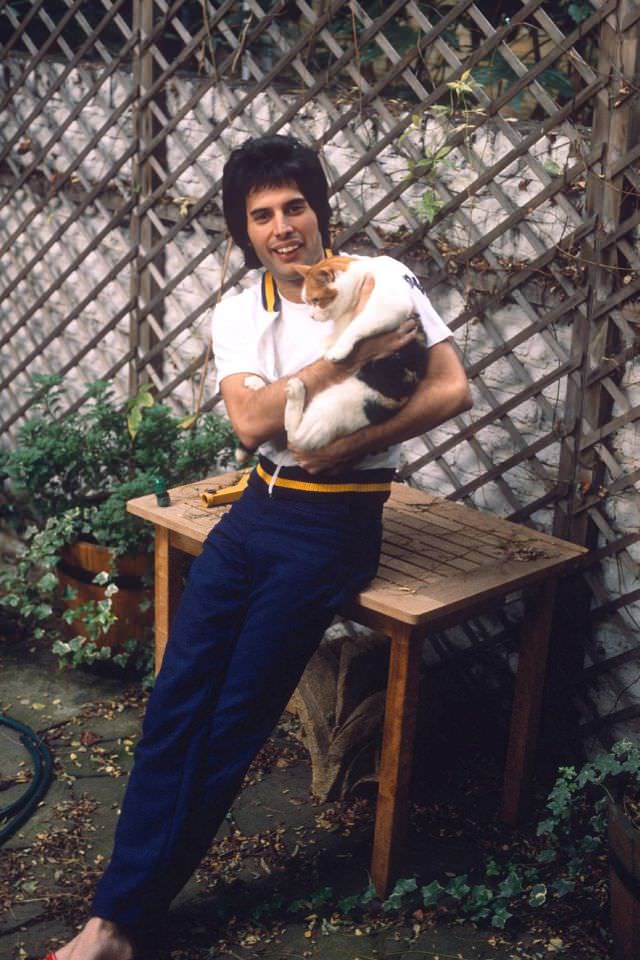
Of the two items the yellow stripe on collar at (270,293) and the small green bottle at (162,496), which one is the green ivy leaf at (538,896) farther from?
the yellow stripe on collar at (270,293)

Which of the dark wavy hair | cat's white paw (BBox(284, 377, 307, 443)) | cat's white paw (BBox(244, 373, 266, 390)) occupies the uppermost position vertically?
the dark wavy hair

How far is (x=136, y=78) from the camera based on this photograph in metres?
4.04

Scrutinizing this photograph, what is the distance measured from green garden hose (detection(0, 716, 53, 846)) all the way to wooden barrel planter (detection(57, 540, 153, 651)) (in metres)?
0.45

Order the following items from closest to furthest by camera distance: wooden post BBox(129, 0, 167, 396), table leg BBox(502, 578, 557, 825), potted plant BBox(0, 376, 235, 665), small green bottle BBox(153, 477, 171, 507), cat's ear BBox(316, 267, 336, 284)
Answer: cat's ear BBox(316, 267, 336, 284) → table leg BBox(502, 578, 557, 825) → small green bottle BBox(153, 477, 171, 507) → potted plant BBox(0, 376, 235, 665) → wooden post BBox(129, 0, 167, 396)

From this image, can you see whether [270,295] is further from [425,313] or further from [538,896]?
[538,896]

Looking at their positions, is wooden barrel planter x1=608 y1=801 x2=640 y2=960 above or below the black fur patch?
below

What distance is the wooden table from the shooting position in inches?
100

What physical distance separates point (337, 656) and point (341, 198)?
1.47m

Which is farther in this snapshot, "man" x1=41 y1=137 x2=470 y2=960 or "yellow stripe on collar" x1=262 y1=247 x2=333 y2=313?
"yellow stripe on collar" x1=262 y1=247 x2=333 y2=313

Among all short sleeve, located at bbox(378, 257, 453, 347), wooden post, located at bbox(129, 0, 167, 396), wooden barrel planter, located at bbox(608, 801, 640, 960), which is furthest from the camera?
wooden post, located at bbox(129, 0, 167, 396)

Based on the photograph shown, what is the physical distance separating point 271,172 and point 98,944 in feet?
5.82

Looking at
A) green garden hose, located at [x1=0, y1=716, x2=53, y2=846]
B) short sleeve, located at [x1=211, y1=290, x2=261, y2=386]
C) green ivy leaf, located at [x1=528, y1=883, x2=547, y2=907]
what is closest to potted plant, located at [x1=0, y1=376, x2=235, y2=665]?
green garden hose, located at [x1=0, y1=716, x2=53, y2=846]

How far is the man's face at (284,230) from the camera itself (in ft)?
8.23

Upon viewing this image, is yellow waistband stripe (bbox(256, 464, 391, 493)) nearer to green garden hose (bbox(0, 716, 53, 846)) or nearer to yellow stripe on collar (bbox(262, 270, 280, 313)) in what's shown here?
yellow stripe on collar (bbox(262, 270, 280, 313))
